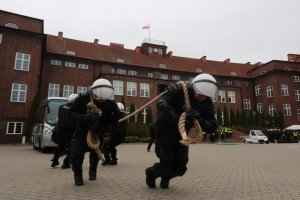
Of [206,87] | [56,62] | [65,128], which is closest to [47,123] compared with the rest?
[65,128]

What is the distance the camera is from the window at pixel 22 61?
112 ft

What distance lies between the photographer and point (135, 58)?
172ft

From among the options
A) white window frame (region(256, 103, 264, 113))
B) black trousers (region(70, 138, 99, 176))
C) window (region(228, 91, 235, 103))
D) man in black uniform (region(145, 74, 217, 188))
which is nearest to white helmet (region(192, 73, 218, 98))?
man in black uniform (region(145, 74, 217, 188))

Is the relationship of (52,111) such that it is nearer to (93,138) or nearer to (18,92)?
(93,138)

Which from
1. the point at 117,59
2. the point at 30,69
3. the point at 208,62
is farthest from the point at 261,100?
the point at 30,69

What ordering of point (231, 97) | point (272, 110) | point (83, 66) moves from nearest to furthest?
point (83, 66) → point (231, 97) → point (272, 110)

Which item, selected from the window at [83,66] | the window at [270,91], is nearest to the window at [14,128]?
the window at [83,66]

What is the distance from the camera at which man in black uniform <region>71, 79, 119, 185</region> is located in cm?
543

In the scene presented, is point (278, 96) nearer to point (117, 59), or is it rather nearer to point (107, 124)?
point (117, 59)

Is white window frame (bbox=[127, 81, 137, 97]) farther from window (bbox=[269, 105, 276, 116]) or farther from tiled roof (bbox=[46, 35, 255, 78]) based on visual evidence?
window (bbox=[269, 105, 276, 116])

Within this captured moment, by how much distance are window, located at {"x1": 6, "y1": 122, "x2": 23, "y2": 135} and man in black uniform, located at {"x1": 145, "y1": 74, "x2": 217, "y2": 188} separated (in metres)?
30.7

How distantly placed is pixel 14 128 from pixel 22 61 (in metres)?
8.13

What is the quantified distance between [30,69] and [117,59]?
58.0 feet

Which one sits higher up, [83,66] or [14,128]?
[83,66]
